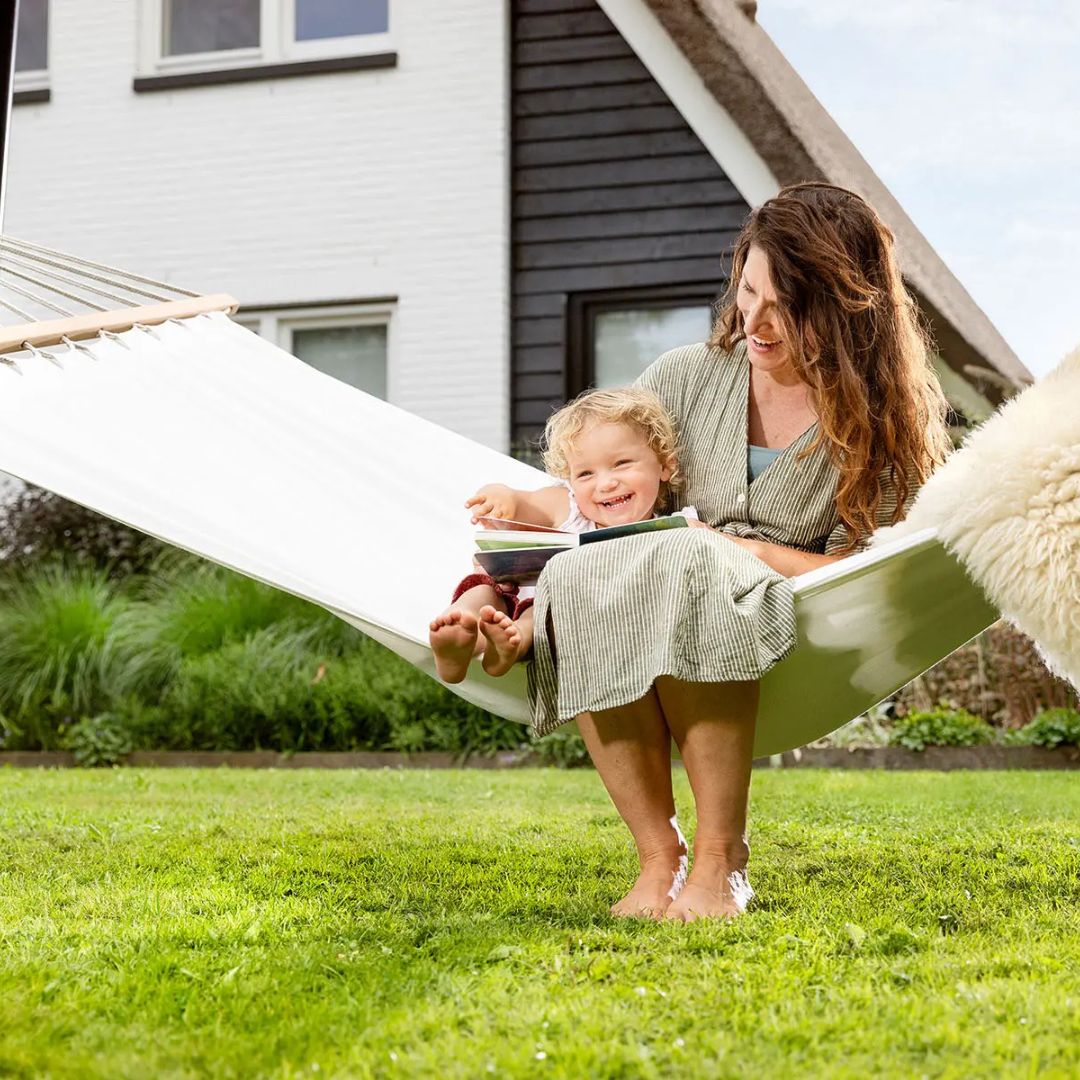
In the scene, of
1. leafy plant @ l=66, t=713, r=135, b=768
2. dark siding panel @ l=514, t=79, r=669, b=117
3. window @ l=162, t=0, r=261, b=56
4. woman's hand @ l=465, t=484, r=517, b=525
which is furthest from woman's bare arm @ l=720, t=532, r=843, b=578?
window @ l=162, t=0, r=261, b=56

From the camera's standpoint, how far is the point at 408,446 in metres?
2.33

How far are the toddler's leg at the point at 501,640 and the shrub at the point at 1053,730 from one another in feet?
9.47

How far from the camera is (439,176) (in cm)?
607

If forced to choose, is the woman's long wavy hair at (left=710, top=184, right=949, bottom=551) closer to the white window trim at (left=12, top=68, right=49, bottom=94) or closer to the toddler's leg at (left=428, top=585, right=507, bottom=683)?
the toddler's leg at (left=428, top=585, right=507, bottom=683)

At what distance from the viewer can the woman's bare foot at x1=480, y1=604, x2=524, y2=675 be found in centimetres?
162

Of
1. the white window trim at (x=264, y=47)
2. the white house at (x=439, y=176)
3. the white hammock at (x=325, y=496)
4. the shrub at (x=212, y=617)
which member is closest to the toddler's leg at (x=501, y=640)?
the white hammock at (x=325, y=496)

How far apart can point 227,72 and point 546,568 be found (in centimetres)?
534

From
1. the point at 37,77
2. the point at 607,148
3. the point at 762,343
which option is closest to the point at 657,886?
the point at 762,343

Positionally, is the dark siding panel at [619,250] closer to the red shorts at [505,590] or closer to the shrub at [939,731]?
the shrub at [939,731]

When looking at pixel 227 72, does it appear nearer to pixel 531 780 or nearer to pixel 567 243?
pixel 567 243

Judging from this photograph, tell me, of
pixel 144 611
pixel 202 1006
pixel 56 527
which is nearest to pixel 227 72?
pixel 56 527

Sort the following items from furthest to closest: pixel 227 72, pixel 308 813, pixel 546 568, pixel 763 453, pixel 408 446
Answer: pixel 227 72 → pixel 308 813 → pixel 408 446 → pixel 763 453 → pixel 546 568

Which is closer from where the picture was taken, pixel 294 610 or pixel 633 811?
pixel 633 811

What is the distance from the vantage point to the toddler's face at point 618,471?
1.88m
